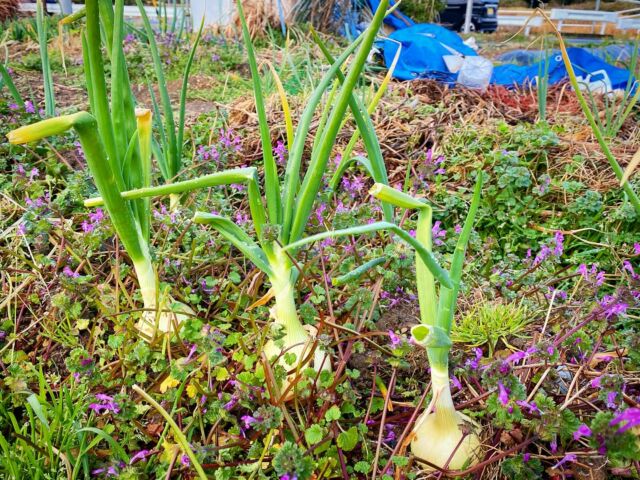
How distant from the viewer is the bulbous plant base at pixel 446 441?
899 mm

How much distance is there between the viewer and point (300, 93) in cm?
274

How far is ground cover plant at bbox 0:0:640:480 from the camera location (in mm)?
894

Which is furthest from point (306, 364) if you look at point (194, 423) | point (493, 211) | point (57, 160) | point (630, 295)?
point (57, 160)

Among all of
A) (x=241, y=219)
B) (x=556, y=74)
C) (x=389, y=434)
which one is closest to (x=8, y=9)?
(x=556, y=74)

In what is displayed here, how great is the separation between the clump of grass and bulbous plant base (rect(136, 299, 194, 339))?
24.9 inches

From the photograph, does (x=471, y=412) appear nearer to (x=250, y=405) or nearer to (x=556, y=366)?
(x=556, y=366)

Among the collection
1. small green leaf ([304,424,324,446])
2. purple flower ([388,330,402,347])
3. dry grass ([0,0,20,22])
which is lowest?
small green leaf ([304,424,324,446])

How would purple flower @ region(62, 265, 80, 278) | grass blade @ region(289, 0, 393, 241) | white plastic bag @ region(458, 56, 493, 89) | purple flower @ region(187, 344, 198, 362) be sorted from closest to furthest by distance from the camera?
1. grass blade @ region(289, 0, 393, 241)
2. purple flower @ region(187, 344, 198, 362)
3. purple flower @ region(62, 265, 80, 278)
4. white plastic bag @ region(458, 56, 493, 89)

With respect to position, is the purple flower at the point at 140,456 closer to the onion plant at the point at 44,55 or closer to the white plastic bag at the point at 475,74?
the onion plant at the point at 44,55

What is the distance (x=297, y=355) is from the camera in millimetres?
1066

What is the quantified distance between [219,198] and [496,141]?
121cm

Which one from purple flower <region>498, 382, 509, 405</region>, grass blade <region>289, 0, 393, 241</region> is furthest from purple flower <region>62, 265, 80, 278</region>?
purple flower <region>498, 382, 509, 405</region>

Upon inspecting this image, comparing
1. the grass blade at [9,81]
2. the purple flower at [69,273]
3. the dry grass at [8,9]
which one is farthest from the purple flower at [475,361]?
the dry grass at [8,9]

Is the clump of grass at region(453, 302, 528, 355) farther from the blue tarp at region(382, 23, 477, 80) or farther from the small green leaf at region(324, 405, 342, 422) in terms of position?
the blue tarp at region(382, 23, 477, 80)
